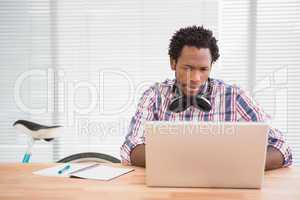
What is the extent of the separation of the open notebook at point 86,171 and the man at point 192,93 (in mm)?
225

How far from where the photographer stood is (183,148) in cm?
120

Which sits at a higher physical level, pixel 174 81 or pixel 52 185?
pixel 174 81

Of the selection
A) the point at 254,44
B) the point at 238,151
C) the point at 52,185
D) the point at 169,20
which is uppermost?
the point at 169,20

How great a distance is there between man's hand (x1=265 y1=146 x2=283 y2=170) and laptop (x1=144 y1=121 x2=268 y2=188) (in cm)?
37

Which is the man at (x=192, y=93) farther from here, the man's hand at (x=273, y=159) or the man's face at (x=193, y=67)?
the man's hand at (x=273, y=159)

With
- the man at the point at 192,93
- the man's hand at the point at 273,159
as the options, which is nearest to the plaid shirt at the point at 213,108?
the man at the point at 192,93

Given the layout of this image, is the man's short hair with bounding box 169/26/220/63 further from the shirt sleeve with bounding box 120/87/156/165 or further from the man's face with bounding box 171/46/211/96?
the shirt sleeve with bounding box 120/87/156/165

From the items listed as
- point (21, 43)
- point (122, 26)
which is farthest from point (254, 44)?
point (21, 43)

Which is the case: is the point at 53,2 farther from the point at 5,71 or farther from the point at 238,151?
the point at 238,151

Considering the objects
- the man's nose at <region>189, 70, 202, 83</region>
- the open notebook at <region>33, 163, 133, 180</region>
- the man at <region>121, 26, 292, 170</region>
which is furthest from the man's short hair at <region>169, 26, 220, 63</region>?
the open notebook at <region>33, 163, 133, 180</region>

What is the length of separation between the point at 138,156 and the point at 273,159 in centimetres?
61

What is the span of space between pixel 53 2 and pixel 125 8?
0.67 metres

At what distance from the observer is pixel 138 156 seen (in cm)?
163

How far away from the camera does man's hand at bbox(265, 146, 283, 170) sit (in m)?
1.58
